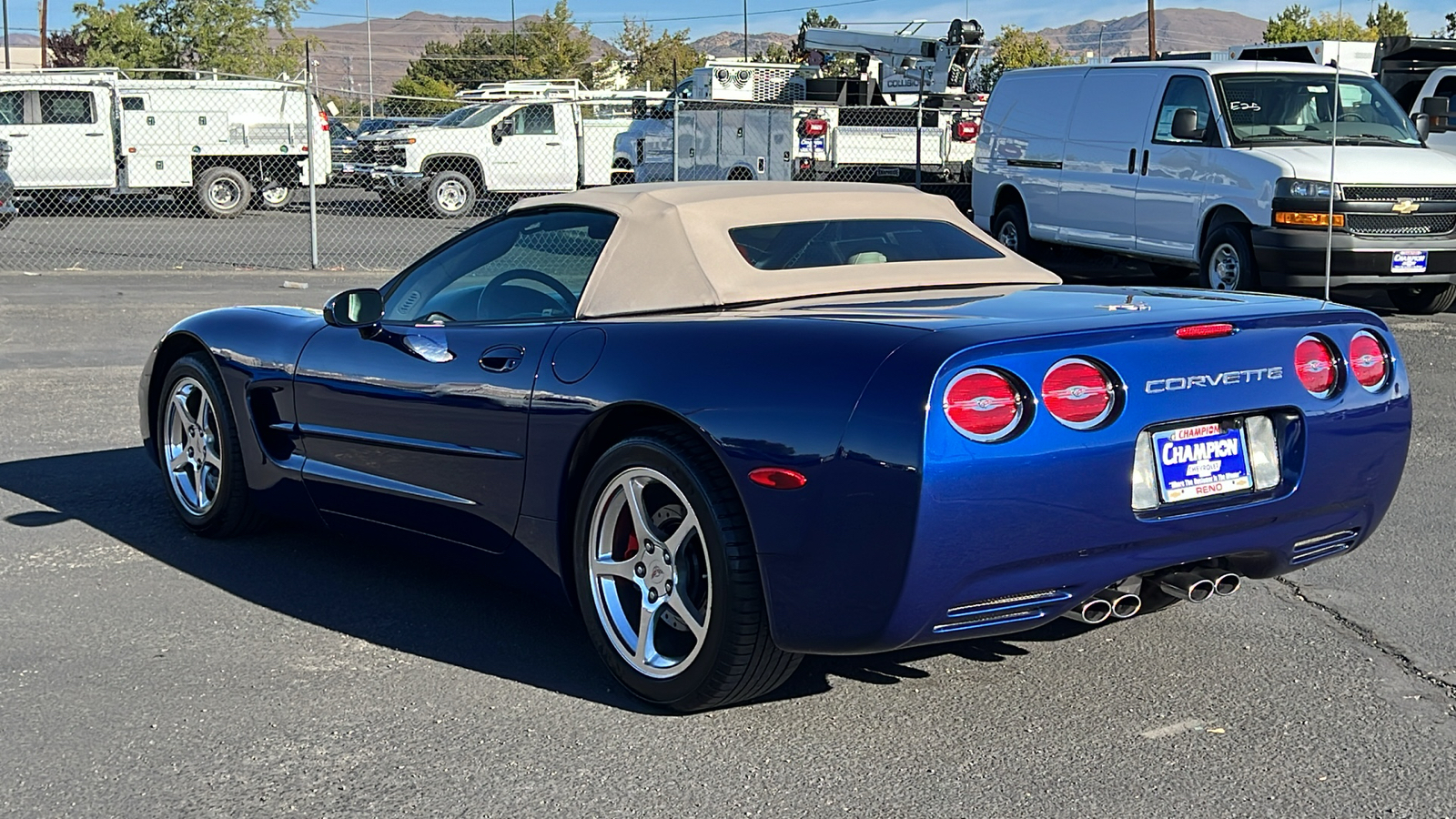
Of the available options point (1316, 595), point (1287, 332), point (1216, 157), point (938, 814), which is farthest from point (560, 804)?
point (1216, 157)

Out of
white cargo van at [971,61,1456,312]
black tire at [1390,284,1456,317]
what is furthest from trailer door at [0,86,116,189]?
black tire at [1390,284,1456,317]

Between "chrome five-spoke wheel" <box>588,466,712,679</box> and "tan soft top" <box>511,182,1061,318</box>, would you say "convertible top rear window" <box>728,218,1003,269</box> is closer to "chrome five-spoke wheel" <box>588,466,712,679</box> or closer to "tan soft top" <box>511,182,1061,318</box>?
"tan soft top" <box>511,182,1061,318</box>

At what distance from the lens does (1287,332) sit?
369 centimetres

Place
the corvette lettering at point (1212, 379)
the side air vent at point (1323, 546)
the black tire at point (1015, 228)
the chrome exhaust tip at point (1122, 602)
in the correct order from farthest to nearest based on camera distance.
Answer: the black tire at point (1015, 228), the side air vent at point (1323, 546), the chrome exhaust tip at point (1122, 602), the corvette lettering at point (1212, 379)

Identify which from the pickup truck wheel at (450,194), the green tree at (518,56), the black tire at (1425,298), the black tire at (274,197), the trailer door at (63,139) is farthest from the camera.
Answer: the green tree at (518,56)

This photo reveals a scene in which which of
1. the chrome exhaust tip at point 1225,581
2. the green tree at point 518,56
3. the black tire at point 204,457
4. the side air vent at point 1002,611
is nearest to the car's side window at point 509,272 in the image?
the black tire at point 204,457

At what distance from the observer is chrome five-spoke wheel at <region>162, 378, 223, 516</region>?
5355 millimetres

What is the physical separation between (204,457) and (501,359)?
186 centimetres

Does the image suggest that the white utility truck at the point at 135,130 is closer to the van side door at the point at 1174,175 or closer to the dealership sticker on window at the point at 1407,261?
the van side door at the point at 1174,175

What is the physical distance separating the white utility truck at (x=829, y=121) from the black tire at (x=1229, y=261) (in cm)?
655

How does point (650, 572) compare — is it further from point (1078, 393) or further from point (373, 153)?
point (373, 153)

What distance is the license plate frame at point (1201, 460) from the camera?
3406mm

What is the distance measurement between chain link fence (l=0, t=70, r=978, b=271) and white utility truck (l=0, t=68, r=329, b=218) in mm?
21

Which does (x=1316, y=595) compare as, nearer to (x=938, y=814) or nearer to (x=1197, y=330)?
(x=1197, y=330)
